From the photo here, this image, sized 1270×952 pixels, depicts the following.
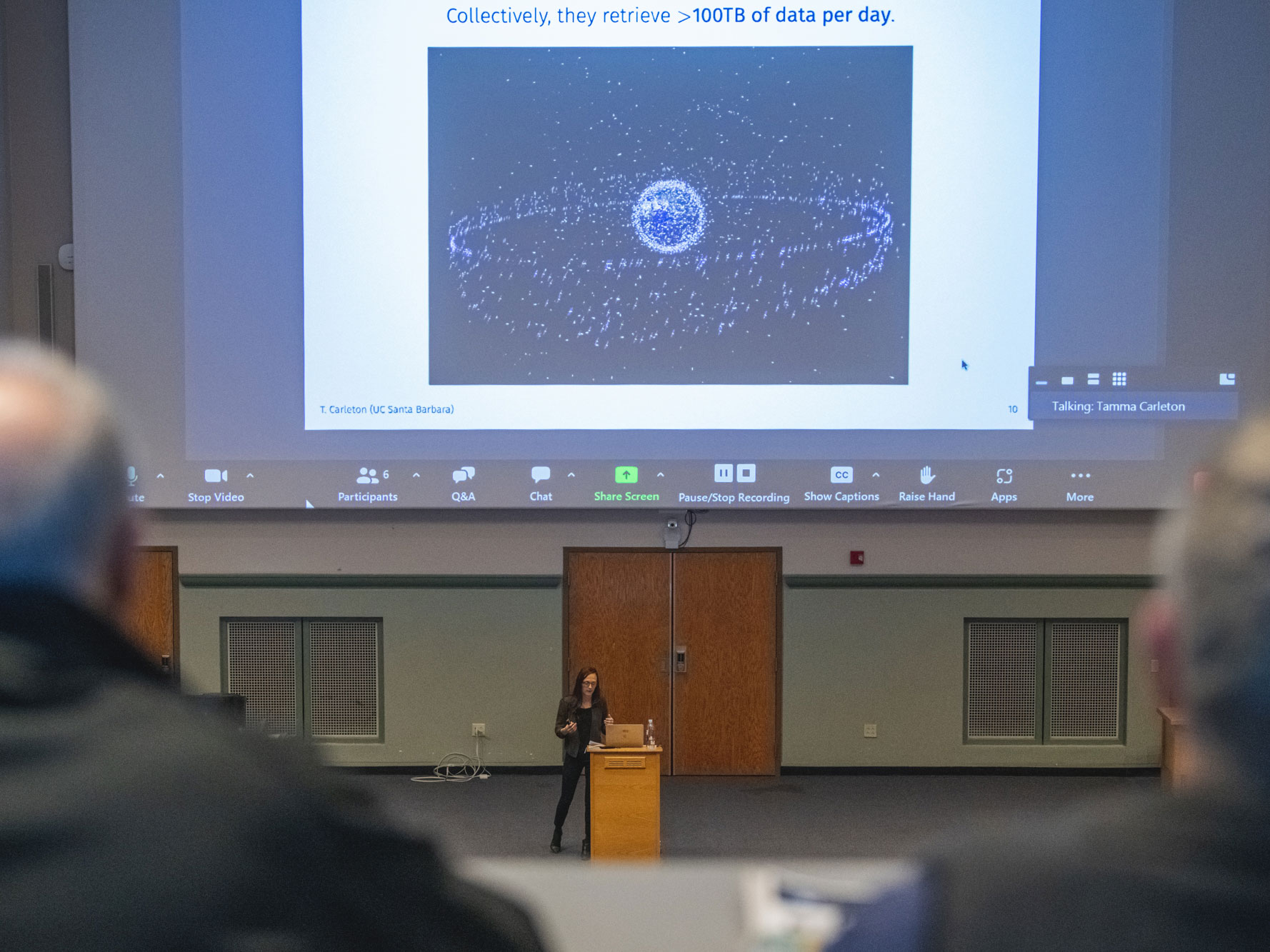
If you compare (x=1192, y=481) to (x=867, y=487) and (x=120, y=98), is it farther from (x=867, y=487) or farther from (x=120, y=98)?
(x=120, y=98)

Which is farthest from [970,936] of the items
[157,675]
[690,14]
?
[690,14]

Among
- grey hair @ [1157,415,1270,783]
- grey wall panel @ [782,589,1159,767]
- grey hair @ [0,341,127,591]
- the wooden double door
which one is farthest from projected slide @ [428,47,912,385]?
grey hair @ [1157,415,1270,783]

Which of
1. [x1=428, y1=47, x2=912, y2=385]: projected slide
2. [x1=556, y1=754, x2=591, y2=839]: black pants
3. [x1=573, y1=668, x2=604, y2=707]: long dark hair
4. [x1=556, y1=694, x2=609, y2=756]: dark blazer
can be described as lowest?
[x1=556, y1=754, x2=591, y2=839]: black pants

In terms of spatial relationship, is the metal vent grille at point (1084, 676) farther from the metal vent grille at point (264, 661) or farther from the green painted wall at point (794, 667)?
the metal vent grille at point (264, 661)

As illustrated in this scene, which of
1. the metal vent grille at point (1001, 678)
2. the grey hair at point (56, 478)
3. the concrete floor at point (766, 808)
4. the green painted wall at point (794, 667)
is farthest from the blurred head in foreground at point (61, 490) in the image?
the metal vent grille at point (1001, 678)

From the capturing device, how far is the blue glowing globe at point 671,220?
6.67 m

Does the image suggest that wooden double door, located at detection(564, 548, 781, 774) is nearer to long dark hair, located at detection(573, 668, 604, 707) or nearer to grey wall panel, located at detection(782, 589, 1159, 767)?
grey wall panel, located at detection(782, 589, 1159, 767)

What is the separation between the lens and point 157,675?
3.17 ft

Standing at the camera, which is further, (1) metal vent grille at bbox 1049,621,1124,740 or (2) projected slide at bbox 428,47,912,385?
(1) metal vent grille at bbox 1049,621,1124,740

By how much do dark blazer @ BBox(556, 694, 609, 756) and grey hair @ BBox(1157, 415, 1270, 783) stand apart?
5.75m

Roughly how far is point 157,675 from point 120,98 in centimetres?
692

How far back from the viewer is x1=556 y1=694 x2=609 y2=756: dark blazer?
6.38 meters

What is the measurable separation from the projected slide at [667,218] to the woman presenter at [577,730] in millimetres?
1913

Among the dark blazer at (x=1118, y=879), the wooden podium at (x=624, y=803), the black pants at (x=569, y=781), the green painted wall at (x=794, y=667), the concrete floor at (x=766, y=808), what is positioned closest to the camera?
the dark blazer at (x=1118, y=879)
